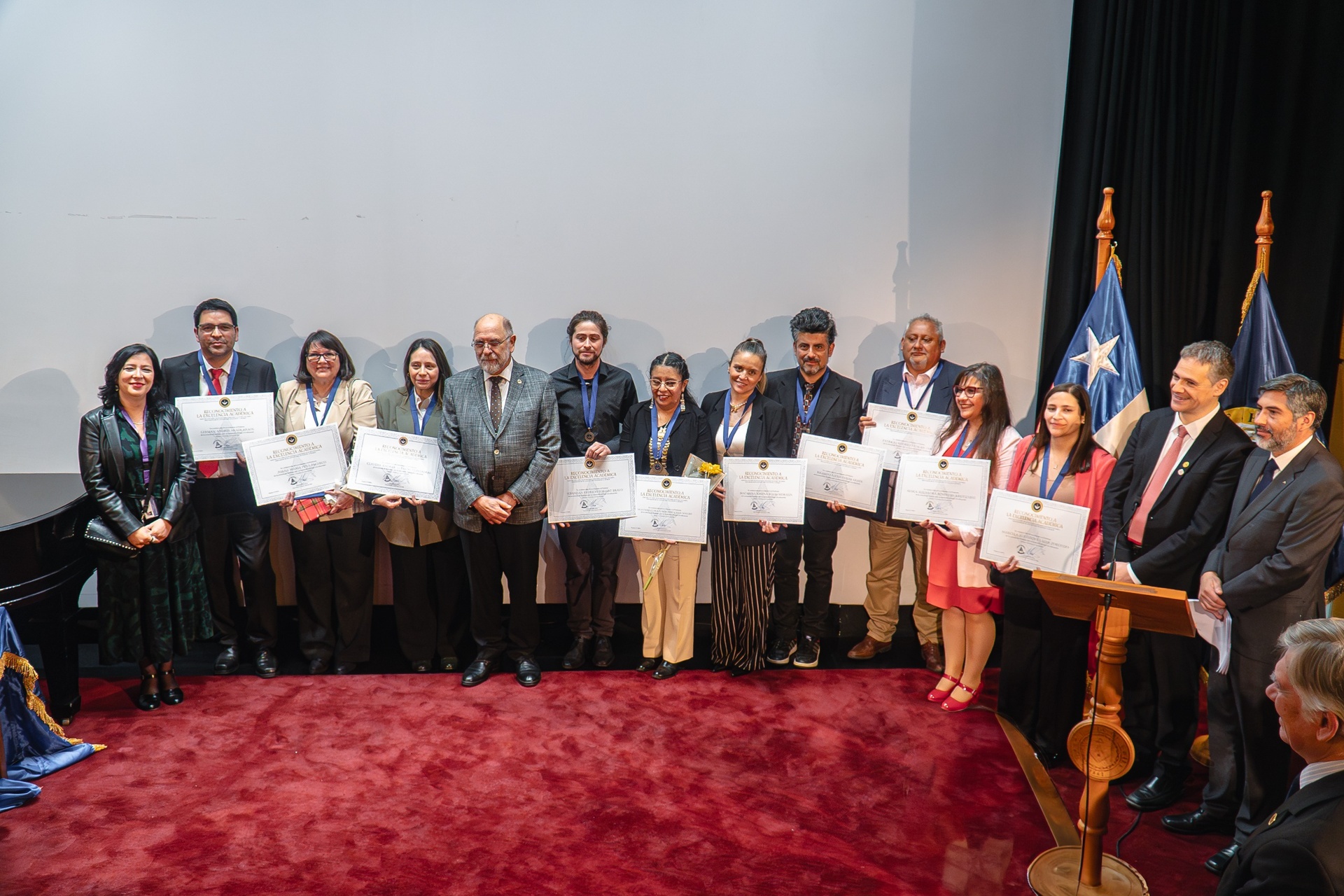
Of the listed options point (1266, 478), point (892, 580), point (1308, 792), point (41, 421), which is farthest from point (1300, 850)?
point (41, 421)

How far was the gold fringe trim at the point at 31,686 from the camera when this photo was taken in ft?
11.5

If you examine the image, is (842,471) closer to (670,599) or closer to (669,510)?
(669,510)

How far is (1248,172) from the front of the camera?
4379 millimetres

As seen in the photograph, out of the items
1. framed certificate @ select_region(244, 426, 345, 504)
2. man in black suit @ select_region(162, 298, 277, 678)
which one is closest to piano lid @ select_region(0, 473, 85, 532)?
man in black suit @ select_region(162, 298, 277, 678)

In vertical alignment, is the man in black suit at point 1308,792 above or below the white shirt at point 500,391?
below

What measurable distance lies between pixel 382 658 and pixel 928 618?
2930 millimetres

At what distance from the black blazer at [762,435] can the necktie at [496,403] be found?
39.8 inches

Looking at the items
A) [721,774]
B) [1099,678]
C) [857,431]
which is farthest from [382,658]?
[1099,678]

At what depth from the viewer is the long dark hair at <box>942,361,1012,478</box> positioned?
3.87 m

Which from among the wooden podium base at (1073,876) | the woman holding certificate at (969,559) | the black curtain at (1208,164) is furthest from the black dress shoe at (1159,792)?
the black curtain at (1208,164)

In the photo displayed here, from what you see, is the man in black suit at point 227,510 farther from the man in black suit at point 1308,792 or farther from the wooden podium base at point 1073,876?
the man in black suit at point 1308,792

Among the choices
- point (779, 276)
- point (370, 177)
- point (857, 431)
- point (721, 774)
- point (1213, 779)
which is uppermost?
point (370, 177)

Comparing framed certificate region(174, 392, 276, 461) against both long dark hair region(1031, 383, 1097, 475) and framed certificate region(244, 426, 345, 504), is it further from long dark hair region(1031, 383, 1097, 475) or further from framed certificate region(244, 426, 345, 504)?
long dark hair region(1031, 383, 1097, 475)

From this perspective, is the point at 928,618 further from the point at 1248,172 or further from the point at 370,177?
the point at 370,177
